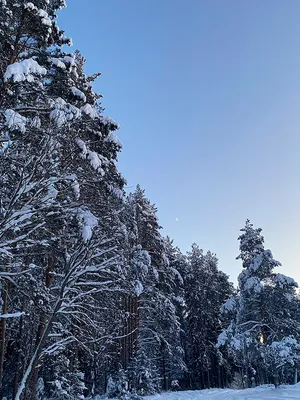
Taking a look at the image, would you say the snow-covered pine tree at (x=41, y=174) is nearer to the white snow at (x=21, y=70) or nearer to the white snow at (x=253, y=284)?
the white snow at (x=21, y=70)

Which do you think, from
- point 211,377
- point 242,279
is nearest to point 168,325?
point 242,279

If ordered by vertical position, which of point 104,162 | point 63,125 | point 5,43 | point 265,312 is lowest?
point 265,312

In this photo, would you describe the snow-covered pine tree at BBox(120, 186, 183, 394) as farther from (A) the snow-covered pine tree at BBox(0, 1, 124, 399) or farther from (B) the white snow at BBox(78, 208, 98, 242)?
(B) the white snow at BBox(78, 208, 98, 242)

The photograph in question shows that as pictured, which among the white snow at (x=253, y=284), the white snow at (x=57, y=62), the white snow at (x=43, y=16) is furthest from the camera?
the white snow at (x=253, y=284)

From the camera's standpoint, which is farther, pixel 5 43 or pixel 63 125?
pixel 5 43

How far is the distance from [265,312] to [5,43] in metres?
22.0

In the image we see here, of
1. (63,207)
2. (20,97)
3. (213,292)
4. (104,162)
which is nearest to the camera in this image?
(63,207)

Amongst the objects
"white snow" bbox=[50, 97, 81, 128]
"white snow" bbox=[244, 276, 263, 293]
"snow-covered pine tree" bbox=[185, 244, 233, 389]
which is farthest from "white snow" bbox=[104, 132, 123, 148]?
"snow-covered pine tree" bbox=[185, 244, 233, 389]

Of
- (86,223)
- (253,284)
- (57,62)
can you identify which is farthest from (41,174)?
(253,284)

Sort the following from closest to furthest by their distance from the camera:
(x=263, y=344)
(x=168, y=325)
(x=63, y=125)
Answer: (x=63, y=125) → (x=263, y=344) → (x=168, y=325)

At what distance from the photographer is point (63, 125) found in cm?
764

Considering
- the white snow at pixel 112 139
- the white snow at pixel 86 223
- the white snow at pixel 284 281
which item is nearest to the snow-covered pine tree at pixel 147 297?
the white snow at pixel 112 139

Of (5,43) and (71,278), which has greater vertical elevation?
(5,43)

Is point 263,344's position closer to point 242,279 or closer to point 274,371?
point 274,371
